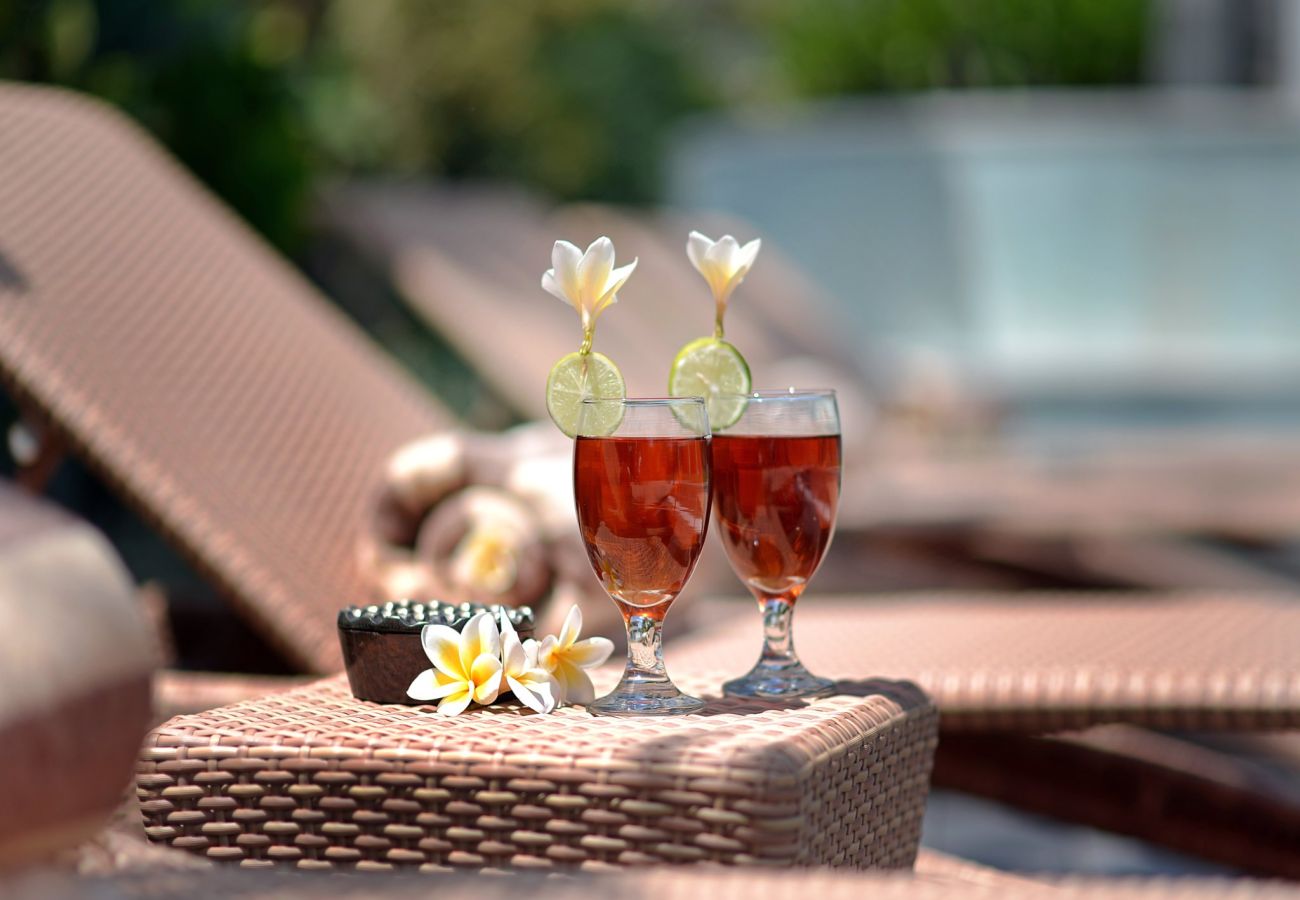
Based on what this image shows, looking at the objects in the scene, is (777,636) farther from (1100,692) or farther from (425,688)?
(1100,692)

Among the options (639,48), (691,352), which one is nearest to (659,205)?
(639,48)

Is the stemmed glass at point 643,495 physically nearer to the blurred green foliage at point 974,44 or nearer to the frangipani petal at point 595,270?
the frangipani petal at point 595,270

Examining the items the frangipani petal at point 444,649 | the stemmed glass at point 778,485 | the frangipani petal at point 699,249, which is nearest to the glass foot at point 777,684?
the stemmed glass at point 778,485

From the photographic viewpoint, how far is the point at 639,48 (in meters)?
13.5

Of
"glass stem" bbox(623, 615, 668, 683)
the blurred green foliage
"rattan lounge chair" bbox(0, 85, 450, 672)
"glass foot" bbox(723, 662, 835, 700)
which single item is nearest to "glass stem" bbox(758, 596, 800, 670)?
"glass foot" bbox(723, 662, 835, 700)

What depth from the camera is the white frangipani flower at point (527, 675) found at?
112cm

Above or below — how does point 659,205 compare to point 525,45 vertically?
below

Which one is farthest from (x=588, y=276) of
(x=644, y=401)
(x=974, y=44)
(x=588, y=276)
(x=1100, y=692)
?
(x=974, y=44)

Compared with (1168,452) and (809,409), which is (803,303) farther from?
(809,409)

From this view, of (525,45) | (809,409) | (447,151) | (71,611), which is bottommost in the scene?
(71,611)

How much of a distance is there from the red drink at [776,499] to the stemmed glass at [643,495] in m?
0.06

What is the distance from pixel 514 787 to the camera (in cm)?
99

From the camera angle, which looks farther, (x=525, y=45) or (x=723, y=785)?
(x=525, y=45)

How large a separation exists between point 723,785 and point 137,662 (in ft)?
1.20
